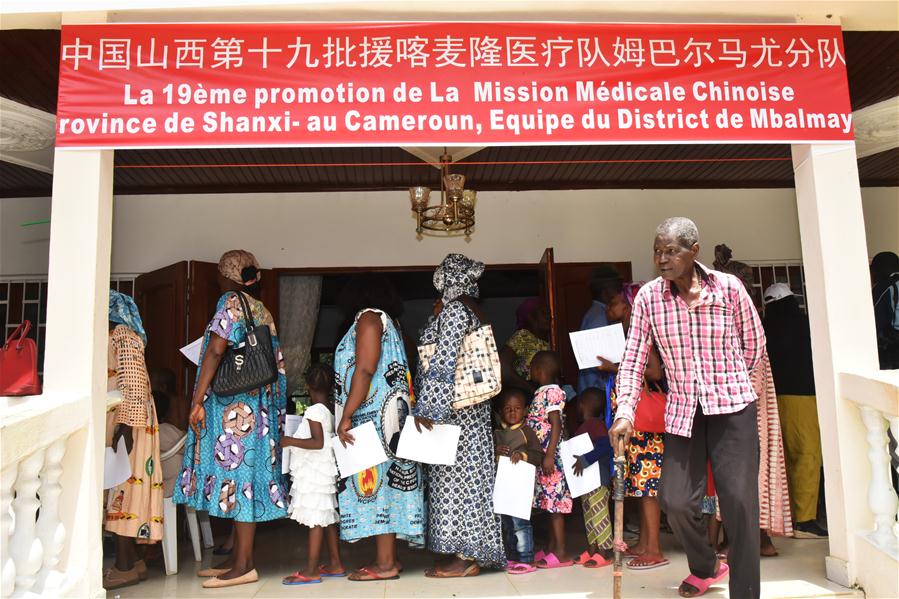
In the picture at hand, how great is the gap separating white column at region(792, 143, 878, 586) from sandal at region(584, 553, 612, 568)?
3.79 ft

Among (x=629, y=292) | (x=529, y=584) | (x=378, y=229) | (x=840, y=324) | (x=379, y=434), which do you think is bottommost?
(x=529, y=584)

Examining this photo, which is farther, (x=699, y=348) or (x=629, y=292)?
(x=629, y=292)

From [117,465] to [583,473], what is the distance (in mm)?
2620

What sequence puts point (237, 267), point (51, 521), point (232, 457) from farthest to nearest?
point (237, 267), point (232, 457), point (51, 521)

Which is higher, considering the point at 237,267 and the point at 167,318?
the point at 237,267

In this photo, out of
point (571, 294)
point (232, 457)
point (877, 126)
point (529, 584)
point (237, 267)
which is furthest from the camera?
point (571, 294)

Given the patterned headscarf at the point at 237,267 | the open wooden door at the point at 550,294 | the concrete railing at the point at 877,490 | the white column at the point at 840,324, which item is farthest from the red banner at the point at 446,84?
the open wooden door at the point at 550,294

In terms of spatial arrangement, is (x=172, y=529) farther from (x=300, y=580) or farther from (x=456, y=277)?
(x=456, y=277)

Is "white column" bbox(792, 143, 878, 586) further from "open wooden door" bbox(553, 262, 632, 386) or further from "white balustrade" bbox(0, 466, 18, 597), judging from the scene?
"white balustrade" bbox(0, 466, 18, 597)

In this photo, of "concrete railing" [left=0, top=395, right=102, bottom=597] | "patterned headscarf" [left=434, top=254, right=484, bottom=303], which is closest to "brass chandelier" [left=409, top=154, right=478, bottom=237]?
"patterned headscarf" [left=434, top=254, right=484, bottom=303]

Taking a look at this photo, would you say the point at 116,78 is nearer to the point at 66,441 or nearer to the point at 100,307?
the point at 100,307

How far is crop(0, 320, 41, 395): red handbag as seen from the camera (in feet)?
11.1

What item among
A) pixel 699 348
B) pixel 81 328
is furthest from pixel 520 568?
pixel 81 328

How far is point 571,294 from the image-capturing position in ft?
21.3
